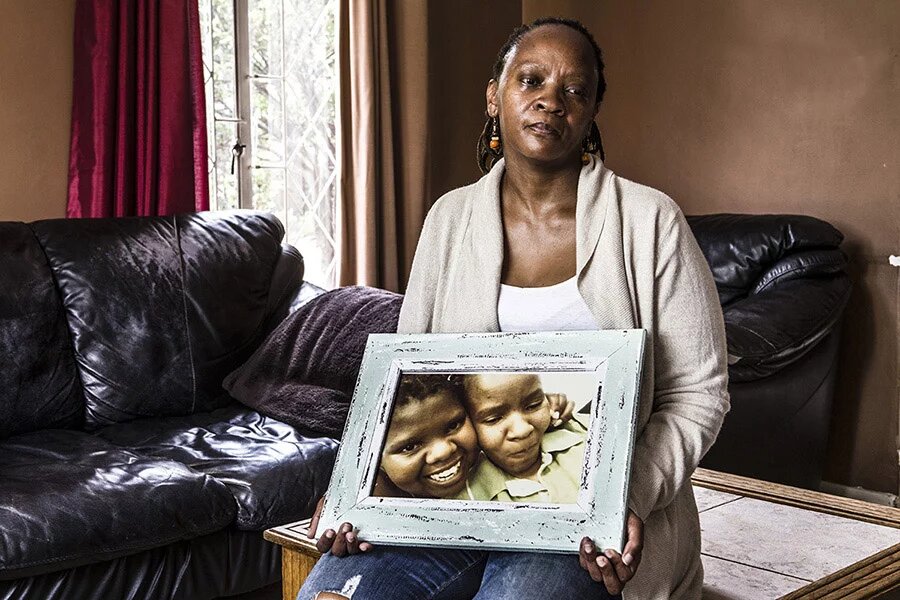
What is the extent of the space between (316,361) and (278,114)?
1398 mm

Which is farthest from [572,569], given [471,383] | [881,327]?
[881,327]

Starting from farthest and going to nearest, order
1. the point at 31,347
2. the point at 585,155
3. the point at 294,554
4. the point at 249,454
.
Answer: the point at 31,347 → the point at 249,454 → the point at 294,554 → the point at 585,155

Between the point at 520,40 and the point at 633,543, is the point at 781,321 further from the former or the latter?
the point at 633,543

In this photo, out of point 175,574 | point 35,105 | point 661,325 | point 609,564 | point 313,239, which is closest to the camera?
point 609,564

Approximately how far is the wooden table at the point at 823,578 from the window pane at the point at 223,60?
2312mm

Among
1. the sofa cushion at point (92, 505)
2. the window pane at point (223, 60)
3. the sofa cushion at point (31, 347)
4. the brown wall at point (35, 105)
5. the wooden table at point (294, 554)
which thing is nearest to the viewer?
the wooden table at point (294, 554)

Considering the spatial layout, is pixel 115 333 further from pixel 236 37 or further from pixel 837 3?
pixel 837 3

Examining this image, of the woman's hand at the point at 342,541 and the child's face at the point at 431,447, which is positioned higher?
the child's face at the point at 431,447

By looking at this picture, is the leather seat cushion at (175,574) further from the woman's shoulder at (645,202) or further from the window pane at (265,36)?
the window pane at (265,36)

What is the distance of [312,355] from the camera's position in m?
2.90

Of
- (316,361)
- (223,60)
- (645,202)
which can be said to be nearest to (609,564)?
(645,202)

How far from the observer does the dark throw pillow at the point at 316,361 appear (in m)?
2.79

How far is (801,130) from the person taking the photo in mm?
3760

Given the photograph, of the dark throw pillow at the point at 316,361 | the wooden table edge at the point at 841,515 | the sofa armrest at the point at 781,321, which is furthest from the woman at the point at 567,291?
the sofa armrest at the point at 781,321
